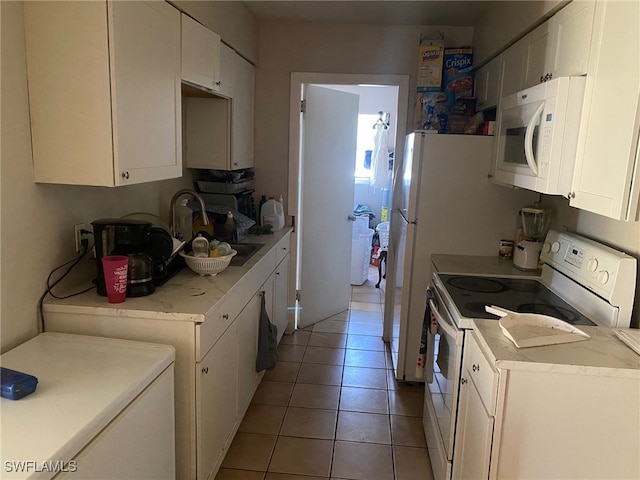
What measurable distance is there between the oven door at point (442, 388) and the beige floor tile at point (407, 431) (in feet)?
0.24

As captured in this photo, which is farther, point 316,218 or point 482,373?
point 316,218

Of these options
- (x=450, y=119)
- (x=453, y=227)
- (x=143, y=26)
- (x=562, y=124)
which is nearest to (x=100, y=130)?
(x=143, y=26)

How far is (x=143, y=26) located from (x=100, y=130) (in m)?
0.47

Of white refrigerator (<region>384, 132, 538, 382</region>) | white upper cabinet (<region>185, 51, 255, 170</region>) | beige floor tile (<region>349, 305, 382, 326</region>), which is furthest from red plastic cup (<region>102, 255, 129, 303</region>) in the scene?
beige floor tile (<region>349, 305, 382, 326</region>)

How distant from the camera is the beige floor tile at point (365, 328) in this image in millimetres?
4074

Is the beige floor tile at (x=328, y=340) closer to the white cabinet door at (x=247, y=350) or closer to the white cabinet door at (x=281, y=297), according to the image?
the white cabinet door at (x=281, y=297)

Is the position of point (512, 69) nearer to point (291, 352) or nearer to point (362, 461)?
point (362, 461)

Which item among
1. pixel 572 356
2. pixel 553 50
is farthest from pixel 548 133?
pixel 572 356

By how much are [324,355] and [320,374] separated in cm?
31

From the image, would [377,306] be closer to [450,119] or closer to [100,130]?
[450,119]

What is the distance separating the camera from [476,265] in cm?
273

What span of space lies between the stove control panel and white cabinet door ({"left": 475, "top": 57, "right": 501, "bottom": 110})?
1004 millimetres

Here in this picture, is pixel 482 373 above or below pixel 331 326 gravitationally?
above

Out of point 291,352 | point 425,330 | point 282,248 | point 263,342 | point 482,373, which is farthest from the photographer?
point 291,352
